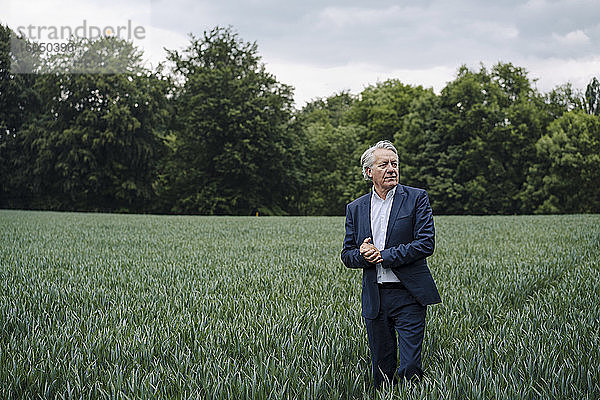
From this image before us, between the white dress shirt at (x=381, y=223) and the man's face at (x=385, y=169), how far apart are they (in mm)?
81

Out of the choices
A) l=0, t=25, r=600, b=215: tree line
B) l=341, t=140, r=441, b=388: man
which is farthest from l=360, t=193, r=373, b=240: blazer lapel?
l=0, t=25, r=600, b=215: tree line

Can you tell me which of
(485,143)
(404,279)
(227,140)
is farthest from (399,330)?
(485,143)

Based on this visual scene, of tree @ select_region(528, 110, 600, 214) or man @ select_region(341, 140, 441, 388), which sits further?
tree @ select_region(528, 110, 600, 214)

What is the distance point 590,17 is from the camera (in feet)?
142

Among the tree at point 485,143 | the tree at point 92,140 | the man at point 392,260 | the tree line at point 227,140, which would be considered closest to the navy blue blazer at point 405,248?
the man at point 392,260

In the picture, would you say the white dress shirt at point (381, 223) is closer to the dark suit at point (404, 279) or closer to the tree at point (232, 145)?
the dark suit at point (404, 279)

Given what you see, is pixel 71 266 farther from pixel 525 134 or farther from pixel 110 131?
pixel 525 134

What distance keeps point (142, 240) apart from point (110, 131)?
27399 millimetres

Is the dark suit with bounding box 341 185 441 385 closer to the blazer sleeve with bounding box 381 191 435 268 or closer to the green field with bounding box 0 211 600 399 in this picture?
the blazer sleeve with bounding box 381 191 435 268

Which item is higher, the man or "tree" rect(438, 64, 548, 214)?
"tree" rect(438, 64, 548, 214)

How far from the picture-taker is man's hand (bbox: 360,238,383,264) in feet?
8.82

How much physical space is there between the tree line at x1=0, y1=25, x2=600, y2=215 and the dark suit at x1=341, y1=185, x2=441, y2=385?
3554 cm

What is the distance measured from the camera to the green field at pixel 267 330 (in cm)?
286

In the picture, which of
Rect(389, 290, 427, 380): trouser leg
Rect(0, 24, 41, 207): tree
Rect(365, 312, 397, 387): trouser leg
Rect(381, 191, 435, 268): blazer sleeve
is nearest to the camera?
Rect(381, 191, 435, 268): blazer sleeve
